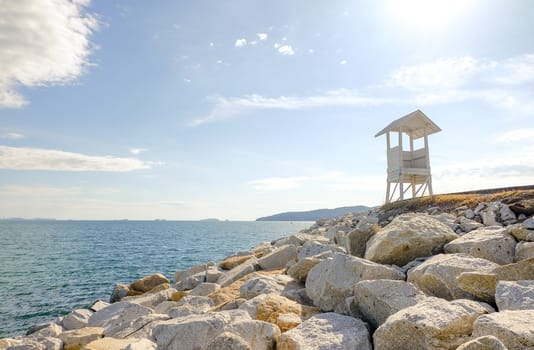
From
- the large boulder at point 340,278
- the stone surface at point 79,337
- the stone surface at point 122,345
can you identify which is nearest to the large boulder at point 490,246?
the large boulder at point 340,278

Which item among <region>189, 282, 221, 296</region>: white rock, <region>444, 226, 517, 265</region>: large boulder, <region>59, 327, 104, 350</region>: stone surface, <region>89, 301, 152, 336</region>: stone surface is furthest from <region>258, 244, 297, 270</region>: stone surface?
<region>444, 226, 517, 265</region>: large boulder

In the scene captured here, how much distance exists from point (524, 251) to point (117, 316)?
7266 mm

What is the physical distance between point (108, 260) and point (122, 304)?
2123cm

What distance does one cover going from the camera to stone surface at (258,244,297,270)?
926 centimetres

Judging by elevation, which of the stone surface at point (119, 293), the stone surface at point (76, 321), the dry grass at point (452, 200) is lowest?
A: the stone surface at point (119, 293)

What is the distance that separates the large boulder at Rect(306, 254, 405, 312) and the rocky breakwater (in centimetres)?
1

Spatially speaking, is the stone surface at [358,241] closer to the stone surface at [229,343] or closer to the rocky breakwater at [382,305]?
the rocky breakwater at [382,305]

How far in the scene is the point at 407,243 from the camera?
5746 mm

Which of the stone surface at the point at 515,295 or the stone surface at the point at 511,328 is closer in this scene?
the stone surface at the point at 511,328

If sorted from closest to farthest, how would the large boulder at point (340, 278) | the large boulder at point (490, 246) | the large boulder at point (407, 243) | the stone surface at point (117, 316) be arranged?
the large boulder at point (340, 278) → the large boulder at point (490, 246) → the large boulder at point (407, 243) → the stone surface at point (117, 316)

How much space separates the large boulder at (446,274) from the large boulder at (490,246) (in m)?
0.61

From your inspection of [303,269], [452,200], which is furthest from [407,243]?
[452,200]

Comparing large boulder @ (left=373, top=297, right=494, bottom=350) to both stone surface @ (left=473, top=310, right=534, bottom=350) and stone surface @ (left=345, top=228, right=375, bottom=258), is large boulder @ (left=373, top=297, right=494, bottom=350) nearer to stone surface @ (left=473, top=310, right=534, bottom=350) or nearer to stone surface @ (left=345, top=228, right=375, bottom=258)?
stone surface @ (left=473, top=310, right=534, bottom=350)

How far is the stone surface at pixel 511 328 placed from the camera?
8.25 feet
